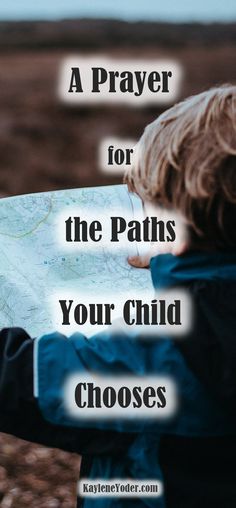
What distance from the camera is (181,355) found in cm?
122

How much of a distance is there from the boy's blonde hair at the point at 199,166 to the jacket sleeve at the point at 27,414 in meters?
0.30

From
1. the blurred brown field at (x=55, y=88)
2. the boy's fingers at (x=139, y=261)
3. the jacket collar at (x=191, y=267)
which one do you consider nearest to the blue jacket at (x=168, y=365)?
the jacket collar at (x=191, y=267)

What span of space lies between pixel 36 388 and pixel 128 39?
1028 cm

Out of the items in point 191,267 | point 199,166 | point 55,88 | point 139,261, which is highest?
point 199,166

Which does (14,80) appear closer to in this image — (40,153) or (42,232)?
(40,153)

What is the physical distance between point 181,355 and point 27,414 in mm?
249

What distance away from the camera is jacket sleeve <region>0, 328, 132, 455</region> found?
125 centimetres

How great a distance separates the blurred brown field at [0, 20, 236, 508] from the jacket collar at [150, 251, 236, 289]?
178 inches

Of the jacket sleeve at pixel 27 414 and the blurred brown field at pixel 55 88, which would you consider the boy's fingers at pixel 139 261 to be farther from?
the blurred brown field at pixel 55 88

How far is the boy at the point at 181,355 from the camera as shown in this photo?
1201 millimetres

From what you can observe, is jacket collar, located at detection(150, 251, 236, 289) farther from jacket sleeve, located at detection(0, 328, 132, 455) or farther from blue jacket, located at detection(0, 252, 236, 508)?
jacket sleeve, located at detection(0, 328, 132, 455)

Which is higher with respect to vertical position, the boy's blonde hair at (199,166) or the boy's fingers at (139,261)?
the boy's blonde hair at (199,166)

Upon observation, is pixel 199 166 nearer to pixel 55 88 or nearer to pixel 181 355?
pixel 181 355

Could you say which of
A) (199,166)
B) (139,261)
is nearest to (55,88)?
(139,261)
